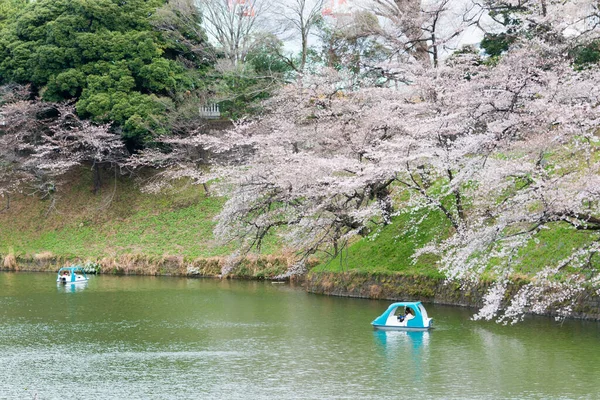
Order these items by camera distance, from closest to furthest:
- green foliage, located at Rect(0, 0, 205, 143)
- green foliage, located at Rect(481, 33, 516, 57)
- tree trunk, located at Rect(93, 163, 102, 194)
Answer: green foliage, located at Rect(481, 33, 516, 57) → green foliage, located at Rect(0, 0, 205, 143) → tree trunk, located at Rect(93, 163, 102, 194)

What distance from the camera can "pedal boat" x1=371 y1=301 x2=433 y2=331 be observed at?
1561cm

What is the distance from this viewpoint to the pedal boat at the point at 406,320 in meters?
15.6

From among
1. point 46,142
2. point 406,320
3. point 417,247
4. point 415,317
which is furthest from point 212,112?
point 415,317

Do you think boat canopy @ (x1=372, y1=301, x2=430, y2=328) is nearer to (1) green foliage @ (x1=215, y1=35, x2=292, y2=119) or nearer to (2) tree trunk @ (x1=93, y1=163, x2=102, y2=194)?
(1) green foliage @ (x1=215, y1=35, x2=292, y2=119)

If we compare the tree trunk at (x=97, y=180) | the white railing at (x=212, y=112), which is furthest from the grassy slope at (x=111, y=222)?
the white railing at (x=212, y=112)

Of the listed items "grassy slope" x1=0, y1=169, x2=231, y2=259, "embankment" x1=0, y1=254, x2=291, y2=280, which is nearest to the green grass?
"embankment" x1=0, y1=254, x2=291, y2=280

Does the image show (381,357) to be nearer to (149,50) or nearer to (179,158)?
(179,158)

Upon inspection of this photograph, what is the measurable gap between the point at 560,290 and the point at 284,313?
267 inches

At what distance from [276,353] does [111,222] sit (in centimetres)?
2049

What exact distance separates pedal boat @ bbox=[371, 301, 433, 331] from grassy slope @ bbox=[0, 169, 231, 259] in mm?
12765

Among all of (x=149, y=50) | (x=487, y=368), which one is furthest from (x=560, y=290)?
(x=149, y=50)

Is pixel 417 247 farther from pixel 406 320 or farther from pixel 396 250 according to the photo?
pixel 406 320

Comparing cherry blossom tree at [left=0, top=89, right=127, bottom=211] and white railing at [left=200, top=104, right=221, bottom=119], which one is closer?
cherry blossom tree at [left=0, top=89, right=127, bottom=211]

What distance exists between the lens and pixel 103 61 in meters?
33.2
